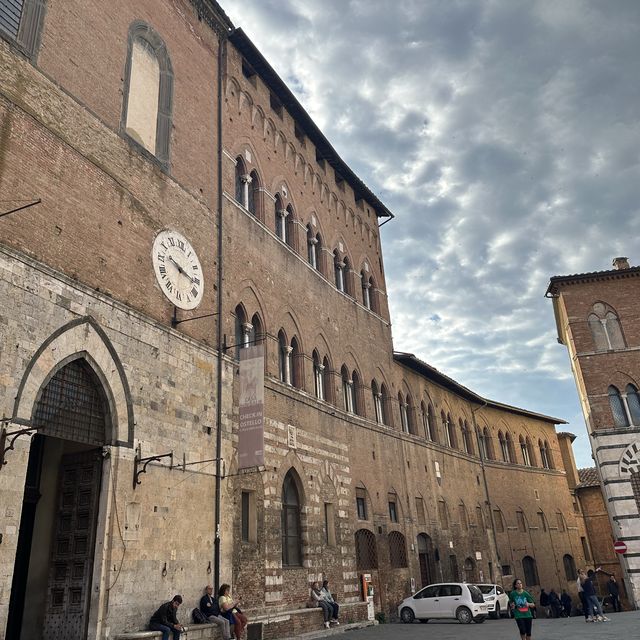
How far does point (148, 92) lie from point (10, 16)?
3361mm

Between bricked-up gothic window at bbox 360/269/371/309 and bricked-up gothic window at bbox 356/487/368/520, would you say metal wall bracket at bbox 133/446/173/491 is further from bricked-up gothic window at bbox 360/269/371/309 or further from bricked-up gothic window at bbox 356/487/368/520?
bricked-up gothic window at bbox 360/269/371/309

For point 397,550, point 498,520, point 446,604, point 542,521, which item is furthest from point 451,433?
point 446,604

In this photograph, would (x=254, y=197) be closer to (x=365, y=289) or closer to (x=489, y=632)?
(x=365, y=289)

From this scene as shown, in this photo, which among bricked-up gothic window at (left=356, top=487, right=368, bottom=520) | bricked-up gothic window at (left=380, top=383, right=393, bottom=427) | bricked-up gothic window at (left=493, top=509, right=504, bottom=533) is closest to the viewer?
bricked-up gothic window at (left=356, top=487, right=368, bottom=520)

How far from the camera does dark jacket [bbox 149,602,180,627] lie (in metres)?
9.50

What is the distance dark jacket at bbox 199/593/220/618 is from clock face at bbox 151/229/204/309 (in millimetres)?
5410

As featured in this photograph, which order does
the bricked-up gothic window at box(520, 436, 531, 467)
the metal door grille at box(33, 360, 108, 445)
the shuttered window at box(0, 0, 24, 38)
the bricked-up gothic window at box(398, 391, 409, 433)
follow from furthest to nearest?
the bricked-up gothic window at box(520, 436, 531, 467)
the bricked-up gothic window at box(398, 391, 409, 433)
the shuttered window at box(0, 0, 24, 38)
the metal door grille at box(33, 360, 108, 445)

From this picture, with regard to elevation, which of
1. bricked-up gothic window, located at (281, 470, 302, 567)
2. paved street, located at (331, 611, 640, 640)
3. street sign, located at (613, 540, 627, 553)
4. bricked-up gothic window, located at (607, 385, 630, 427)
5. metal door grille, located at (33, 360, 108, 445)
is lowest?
paved street, located at (331, 611, 640, 640)

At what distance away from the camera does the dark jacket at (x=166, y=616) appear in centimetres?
950

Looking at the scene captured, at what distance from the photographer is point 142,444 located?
1039 centimetres

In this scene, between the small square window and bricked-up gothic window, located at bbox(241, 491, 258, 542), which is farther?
the small square window

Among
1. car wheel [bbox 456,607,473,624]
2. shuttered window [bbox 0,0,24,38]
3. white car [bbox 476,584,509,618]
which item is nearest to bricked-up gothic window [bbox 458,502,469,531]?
white car [bbox 476,584,509,618]

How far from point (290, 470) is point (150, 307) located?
18.7 ft

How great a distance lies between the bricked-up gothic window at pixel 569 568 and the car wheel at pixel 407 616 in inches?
660
